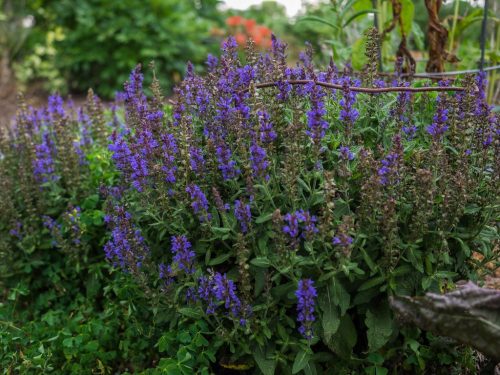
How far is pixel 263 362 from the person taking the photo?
2.44 meters

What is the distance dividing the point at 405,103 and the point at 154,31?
9.00 m

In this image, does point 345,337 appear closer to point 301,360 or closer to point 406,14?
point 301,360

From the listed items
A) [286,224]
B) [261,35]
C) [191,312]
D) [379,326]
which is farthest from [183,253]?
[261,35]

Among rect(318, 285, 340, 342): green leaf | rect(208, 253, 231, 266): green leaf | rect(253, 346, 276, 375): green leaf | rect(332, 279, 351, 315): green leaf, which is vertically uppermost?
rect(208, 253, 231, 266): green leaf

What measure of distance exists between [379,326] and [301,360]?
0.38 m

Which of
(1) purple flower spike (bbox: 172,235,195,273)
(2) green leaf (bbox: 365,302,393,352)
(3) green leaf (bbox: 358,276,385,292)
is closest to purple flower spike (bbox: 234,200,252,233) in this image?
(1) purple flower spike (bbox: 172,235,195,273)

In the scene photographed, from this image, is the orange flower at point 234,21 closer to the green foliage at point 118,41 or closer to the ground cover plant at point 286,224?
the green foliage at point 118,41

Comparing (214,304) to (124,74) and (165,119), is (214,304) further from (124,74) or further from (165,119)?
(124,74)

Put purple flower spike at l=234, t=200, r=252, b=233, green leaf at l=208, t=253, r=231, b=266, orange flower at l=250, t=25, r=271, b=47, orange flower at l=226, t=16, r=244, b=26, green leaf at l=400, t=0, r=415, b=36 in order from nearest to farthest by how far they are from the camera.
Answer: purple flower spike at l=234, t=200, r=252, b=233 < green leaf at l=208, t=253, r=231, b=266 < green leaf at l=400, t=0, r=415, b=36 < orange flower at l=250, t=25, r=271, b=47 < orange flower at l=226, t=16, r=244, b=26

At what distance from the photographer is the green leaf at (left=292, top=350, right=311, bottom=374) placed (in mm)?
2324

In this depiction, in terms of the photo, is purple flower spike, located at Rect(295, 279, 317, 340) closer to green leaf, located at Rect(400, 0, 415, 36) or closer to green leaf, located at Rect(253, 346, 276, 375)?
green leaf, located at Rect(253, 346, 276, 375)

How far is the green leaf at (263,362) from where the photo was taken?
241cm

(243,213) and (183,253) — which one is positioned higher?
(243,213)

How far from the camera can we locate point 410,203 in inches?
96.9
